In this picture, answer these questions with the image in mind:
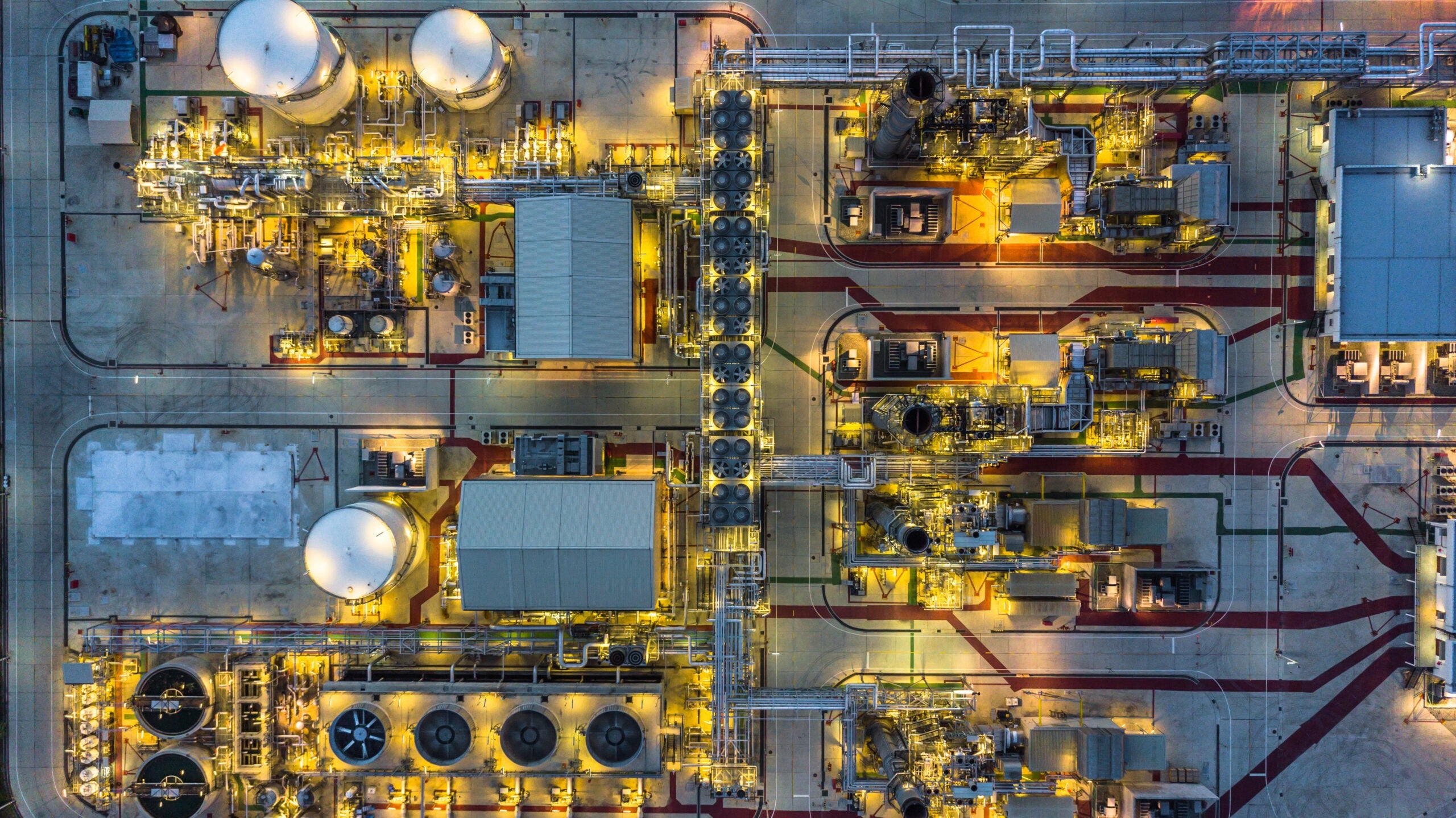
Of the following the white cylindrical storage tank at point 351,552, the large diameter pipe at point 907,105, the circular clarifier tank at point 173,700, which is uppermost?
the large diameter pipe at point 907,105

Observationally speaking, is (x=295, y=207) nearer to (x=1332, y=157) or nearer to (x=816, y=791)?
(x=816, y=791)

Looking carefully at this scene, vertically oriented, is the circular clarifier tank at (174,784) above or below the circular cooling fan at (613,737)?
below

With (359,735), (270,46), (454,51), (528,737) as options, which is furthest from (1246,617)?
(270,46)

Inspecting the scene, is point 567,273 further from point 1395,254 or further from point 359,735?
point 1395,254

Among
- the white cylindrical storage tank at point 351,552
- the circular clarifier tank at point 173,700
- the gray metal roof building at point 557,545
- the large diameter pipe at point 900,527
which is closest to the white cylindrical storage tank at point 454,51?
the gray metal roof building at point 557,545

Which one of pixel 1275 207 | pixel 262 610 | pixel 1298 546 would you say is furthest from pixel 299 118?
pixel 1298 546

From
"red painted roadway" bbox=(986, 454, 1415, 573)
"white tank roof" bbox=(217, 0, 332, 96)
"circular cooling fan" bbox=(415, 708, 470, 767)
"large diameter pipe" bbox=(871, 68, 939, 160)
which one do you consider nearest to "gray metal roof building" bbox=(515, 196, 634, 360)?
"white tank roof" bbox=(217, 0, 332, 96)

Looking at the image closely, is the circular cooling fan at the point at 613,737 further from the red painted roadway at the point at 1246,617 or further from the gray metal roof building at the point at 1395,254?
the gray metal roof building at the point at 1395,254
